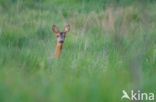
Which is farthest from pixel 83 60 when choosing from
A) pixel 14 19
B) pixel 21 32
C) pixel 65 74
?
pixel 14 19

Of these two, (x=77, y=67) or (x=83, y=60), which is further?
(x=83, y=60)

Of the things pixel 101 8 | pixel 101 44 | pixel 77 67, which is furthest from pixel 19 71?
pixel 101 8

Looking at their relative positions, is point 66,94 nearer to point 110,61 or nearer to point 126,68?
point 126,68

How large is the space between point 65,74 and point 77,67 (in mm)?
555

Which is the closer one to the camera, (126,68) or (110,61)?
(126,68)

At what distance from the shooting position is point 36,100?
2.26 m

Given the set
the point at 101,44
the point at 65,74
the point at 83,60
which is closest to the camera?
the point at 65,74

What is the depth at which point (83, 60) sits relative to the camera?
3.73 metres

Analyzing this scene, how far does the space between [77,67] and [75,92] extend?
1.02 m

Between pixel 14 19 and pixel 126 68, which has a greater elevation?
pixel 14 19

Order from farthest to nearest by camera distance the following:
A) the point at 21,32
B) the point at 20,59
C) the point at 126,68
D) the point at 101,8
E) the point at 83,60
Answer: the point at 101,8 → the point at 21,32 → the point at 83,60 → the point at 20,59 → the point at 126,68

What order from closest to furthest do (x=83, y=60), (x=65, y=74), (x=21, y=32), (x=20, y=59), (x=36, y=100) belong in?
1. (x=36, y=100)
2. (x=65, y=74)
3. (x=20, y=59)
4. (x=83, y=60)
5. (x=21, y=32)

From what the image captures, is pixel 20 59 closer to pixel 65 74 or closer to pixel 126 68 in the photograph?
pixel 65 74

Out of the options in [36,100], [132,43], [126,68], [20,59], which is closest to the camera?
[36,100]
